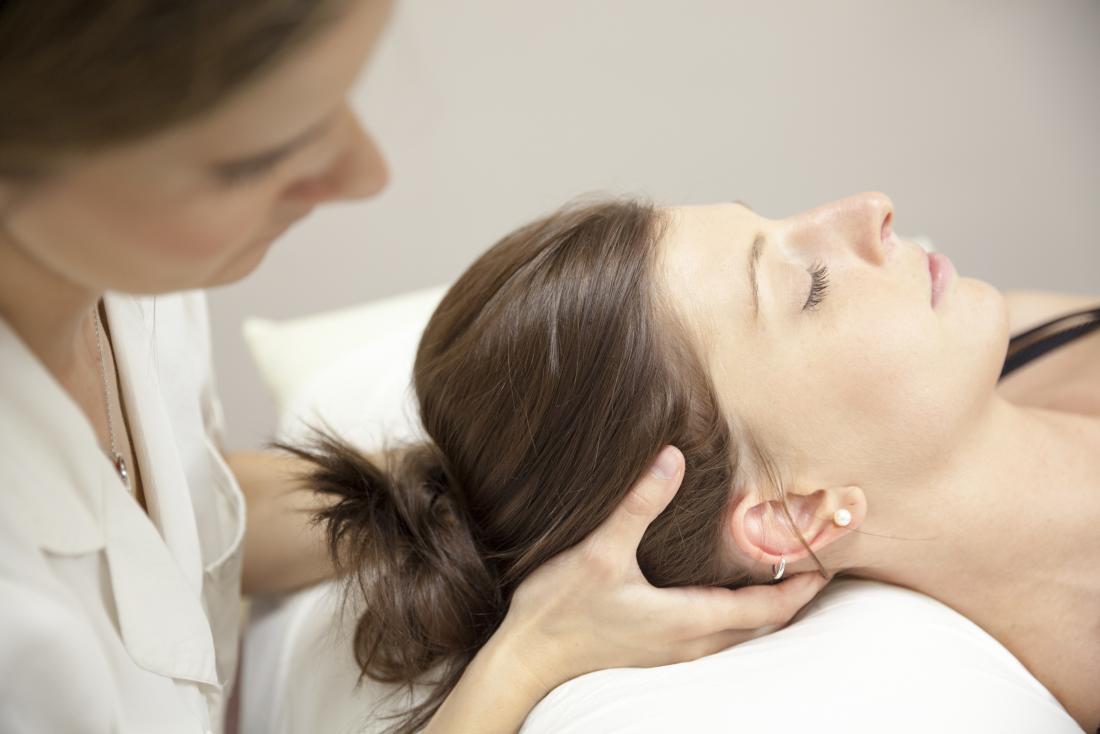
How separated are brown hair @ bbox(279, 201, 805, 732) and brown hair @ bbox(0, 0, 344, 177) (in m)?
0.51

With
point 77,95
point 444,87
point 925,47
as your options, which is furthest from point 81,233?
point 925,47

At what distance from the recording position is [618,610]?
987 millimetres

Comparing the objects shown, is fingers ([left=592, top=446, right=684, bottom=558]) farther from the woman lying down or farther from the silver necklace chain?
the silver necklace chain

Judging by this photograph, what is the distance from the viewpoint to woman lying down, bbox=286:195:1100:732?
3.28 ft

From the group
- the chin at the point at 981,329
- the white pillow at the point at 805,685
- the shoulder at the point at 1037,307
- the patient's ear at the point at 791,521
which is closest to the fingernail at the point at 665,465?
the patient's ear at the point at 791,521

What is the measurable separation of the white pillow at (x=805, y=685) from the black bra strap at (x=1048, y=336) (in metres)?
0.49

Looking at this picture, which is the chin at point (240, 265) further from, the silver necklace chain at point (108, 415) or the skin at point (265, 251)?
the silver necklace chain at point (108, 415)

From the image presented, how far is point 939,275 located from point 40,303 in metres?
0.90

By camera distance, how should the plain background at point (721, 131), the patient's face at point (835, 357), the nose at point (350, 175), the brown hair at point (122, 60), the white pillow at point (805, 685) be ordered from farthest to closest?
1. the plain background at point (721, 131)
2. the patient's face at point (835, 357)
3. the white pillow at point (805, 685)
4. the nose at point (350, 175)
5. the brown hair at point (122, 60)

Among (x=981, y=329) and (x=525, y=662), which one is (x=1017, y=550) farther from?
(x=525, y=662)

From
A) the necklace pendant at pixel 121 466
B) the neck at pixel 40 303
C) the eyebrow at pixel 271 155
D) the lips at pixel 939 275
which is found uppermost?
the eyebrow at pixel 271 155

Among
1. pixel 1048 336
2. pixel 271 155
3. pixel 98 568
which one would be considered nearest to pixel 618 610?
pixel 98 568

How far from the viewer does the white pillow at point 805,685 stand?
895 mm

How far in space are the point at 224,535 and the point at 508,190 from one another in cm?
113
